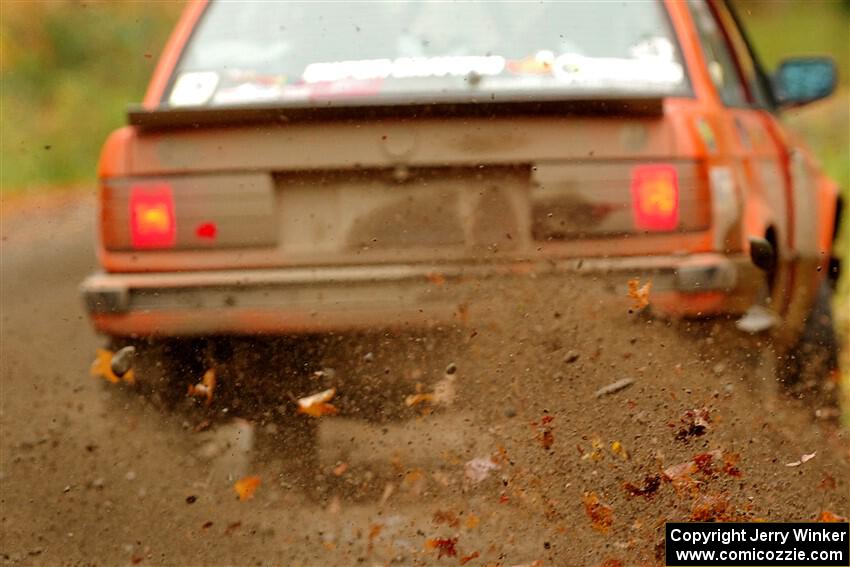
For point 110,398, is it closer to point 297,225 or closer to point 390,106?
point 297,225

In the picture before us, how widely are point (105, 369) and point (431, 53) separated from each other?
1.56 meters

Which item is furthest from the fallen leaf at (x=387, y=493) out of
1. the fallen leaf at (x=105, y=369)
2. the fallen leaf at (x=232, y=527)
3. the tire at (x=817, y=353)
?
the tire at (x=817, y=353)

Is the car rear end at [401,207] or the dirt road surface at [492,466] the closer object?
the dirt road surface at [492,466]

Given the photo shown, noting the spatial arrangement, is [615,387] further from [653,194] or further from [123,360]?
[123,360]

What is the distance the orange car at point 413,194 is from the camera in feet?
11.7

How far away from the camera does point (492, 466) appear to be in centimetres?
353

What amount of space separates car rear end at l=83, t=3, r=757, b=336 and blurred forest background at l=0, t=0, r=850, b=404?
7.50 metres

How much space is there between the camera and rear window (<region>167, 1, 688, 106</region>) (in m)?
3.87

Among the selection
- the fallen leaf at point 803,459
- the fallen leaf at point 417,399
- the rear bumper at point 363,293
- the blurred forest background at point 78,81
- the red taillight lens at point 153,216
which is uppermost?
the red taillight lens at point 153,216

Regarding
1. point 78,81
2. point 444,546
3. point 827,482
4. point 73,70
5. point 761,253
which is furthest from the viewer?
point 73,70

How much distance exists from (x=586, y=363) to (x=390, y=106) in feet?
3.25

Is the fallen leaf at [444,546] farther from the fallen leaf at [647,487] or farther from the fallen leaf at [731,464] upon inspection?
the fallen leaf at [731,464]

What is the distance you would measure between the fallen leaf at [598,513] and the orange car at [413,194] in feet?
2.07

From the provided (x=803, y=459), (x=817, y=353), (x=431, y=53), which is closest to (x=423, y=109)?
(x=431, y=53)
